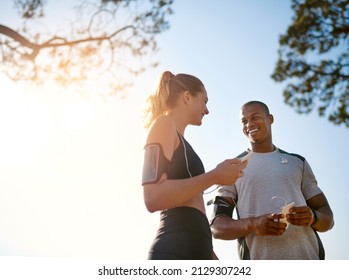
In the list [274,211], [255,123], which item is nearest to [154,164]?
[274,211]

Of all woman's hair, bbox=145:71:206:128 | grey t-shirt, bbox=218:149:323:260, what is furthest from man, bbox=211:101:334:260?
woman's hair, bbox=145:71:206:128

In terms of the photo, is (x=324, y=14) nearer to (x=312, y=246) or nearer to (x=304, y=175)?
(x=304, y=175)

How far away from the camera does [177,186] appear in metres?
1.00

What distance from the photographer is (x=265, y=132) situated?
1.71 m

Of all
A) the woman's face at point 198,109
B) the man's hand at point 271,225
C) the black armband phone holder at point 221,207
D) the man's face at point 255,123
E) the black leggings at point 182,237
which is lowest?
the black leggings at point 182,237

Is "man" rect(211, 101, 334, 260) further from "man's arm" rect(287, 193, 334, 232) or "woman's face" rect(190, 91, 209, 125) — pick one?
"woman's face" rect(190, 91, 209, 125)

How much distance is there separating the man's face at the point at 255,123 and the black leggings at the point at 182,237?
0.69 metres

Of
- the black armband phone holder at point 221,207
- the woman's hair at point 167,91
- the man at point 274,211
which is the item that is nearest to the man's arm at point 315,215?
the man at point 274,211

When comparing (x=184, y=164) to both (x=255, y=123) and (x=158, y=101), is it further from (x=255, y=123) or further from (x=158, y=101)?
(x=255, y=123)

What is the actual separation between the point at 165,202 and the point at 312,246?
2.51ft

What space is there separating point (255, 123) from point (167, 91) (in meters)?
0.62

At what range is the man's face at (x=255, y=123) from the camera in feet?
5.57

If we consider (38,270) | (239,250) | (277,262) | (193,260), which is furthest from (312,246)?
(38,270)

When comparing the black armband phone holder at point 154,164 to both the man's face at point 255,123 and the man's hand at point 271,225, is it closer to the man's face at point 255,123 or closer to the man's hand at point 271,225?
the man's hand at point 271,225
